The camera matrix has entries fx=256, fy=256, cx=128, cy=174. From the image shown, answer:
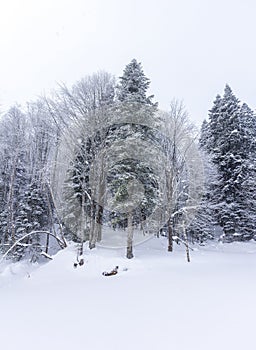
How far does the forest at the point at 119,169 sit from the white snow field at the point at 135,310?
2.99 m

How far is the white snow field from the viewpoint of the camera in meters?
4.10

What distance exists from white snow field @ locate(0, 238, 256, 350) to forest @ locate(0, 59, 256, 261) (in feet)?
9.82

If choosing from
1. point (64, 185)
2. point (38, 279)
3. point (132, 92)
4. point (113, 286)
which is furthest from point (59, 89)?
point (113, 286)

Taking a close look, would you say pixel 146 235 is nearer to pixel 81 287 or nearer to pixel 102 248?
pixel 102 248

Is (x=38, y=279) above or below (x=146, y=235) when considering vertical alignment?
below

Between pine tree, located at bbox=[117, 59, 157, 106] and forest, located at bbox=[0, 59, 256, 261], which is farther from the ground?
pine tree, located at bbox=[117, 59, 157, 106]

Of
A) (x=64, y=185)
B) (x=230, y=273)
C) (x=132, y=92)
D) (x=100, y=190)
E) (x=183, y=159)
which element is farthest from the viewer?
(x=183, y=159)

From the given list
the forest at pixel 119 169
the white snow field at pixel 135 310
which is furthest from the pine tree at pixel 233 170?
the white snow field at pixel 135 310

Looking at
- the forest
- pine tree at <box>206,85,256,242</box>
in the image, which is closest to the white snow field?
the forest

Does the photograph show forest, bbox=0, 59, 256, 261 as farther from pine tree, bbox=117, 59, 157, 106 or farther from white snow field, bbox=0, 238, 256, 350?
white snow field, bbox=0, 238, 256, 350

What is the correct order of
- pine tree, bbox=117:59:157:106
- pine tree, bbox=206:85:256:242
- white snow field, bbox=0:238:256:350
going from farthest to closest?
pine tree, bbox=206:85:256:242 < pine tree, bbox=117:59:157:106 < white snow field, bbox=0:238:256:350

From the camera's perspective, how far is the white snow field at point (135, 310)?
161 inches

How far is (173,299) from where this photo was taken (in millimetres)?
6059

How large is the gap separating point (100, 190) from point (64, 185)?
2.66m
